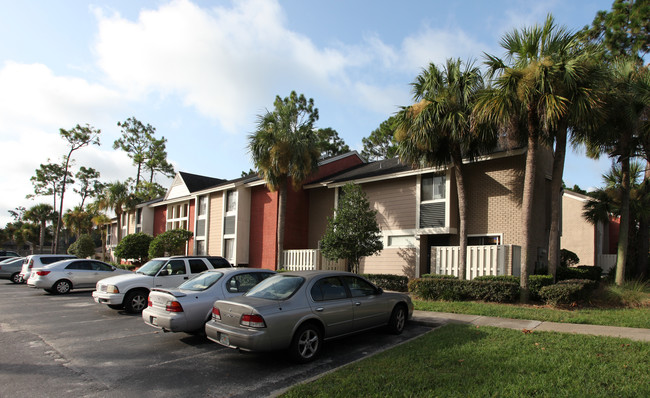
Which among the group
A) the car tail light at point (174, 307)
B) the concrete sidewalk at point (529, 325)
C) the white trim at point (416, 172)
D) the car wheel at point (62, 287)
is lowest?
the car wheel at point (62, 287)

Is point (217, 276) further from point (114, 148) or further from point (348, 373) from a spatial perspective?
point (114, 148)

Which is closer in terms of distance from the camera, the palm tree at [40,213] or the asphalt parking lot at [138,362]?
the asphalt parking lot at [138,362]

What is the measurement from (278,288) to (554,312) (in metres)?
7.41

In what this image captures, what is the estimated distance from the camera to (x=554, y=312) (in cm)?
1053

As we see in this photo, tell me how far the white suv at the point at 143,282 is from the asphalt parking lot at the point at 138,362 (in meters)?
1.20

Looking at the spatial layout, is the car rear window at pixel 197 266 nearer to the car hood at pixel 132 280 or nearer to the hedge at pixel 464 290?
the car hood at pixel 132 280

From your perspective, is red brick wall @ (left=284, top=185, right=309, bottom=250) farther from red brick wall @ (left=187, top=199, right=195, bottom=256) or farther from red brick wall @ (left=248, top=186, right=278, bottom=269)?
red brick wall @ (left=187, top=199, right=195, bottom=256)

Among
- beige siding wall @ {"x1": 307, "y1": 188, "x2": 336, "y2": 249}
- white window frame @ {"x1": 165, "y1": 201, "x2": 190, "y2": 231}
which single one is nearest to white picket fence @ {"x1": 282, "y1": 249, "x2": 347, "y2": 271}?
beige siding wall @ {"x1": 307, "y1": 188, "x2": 336, "y2": 249}

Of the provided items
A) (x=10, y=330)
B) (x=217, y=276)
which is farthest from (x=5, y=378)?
(x=10, y=330)

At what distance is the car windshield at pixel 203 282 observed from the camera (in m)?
8.80

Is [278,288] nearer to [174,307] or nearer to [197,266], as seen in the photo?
[174,307]

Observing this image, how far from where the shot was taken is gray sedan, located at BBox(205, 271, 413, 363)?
6484 mm

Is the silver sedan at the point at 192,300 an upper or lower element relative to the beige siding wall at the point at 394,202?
lower

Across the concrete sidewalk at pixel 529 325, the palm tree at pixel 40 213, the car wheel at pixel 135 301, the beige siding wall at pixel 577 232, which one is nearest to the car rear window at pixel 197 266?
the car wheel at pixel 135 301
